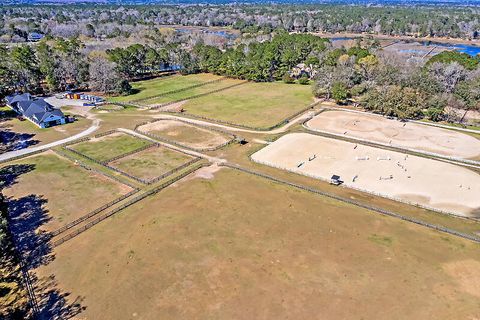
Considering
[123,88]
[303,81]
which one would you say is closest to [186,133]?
[123,88]

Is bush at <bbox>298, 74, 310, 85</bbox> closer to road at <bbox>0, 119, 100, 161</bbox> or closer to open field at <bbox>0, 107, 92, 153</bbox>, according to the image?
road at <bbox>0, 119, 100, 161</bbox>

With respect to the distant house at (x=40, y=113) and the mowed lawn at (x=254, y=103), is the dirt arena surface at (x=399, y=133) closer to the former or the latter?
the mowed lawn at (x=254, y=103)

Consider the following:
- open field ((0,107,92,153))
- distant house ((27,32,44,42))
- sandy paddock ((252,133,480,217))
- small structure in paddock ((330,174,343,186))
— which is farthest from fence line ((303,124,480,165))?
distant house ((27,32,44,42))

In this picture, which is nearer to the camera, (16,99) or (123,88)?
(16,99)

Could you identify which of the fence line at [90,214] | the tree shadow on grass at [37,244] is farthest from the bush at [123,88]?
the fence line at [90,214]

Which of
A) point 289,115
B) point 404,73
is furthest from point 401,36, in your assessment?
point 289,115

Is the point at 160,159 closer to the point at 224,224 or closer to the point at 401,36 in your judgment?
the point at 224,224

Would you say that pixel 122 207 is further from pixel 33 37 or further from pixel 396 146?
pixel 33 37
